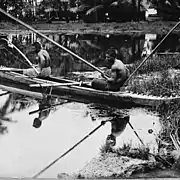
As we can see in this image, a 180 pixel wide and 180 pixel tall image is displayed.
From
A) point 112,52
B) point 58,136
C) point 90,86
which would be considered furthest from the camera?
point 90,86

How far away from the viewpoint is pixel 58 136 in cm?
338

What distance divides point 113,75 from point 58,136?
0.50m

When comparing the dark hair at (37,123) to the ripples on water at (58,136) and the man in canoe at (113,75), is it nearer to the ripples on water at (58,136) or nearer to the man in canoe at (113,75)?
the ripples on water at (58,136)

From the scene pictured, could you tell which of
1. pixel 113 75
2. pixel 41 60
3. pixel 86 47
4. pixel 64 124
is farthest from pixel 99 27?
pixel 64 124

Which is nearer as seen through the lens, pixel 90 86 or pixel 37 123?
pixel 37 123

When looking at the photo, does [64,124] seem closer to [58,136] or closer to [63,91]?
[58,136]

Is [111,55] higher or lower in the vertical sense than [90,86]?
higher

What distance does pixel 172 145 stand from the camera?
3.35 m

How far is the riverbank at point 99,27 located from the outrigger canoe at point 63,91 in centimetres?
29

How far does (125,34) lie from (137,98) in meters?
0.40

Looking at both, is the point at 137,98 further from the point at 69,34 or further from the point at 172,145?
the point at 69,34

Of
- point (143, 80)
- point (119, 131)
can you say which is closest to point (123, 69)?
point (143, 80)

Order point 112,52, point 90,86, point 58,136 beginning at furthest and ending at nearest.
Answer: point 90,86, point 112,52, point 58,136

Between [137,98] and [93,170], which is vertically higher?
[137,98]
